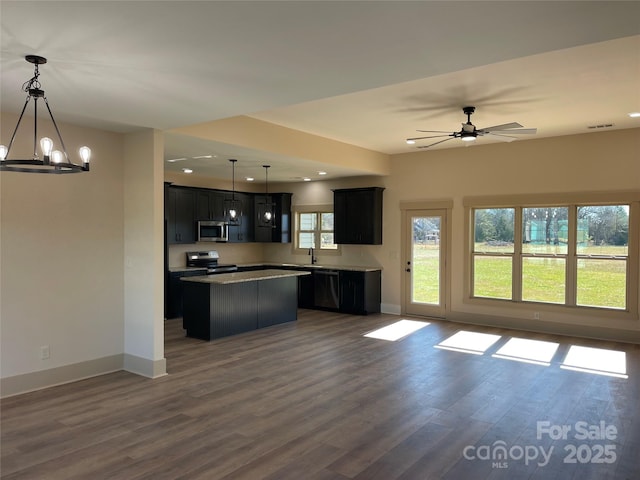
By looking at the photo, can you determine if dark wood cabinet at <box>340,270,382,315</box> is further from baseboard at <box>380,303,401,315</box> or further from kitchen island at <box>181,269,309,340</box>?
kitchen island at <box>181,269,309,340</box>

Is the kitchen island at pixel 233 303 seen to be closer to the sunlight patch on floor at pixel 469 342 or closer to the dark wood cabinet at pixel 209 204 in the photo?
the dark wood cabinet at pixel 209 204

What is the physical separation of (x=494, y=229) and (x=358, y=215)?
2.54 metres

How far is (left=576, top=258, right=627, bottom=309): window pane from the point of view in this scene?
21.5 ft

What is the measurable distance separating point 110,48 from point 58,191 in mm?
2427

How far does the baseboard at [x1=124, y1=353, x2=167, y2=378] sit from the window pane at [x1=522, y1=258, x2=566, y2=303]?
221 inches

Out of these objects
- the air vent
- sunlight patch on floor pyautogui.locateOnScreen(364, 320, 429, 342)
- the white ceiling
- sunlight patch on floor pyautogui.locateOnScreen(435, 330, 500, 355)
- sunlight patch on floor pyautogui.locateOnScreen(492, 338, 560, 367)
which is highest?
the air vent

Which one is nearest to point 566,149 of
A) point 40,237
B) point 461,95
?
point 461,95

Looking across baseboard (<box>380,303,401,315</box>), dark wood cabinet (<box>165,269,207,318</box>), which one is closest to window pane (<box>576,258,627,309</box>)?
baseboard (<box>380,303,401,315</box>)

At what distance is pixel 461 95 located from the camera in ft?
15.7

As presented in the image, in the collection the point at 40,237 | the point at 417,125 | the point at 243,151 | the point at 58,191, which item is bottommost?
the point at 40,237

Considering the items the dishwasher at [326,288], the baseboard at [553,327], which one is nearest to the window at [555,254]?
the baseboard at [553,327]

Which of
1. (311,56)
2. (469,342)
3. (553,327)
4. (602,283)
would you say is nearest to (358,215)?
(469,342)

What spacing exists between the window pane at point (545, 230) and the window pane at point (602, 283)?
16.8 inches

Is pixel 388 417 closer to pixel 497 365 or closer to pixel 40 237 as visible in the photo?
pixel 497 365
